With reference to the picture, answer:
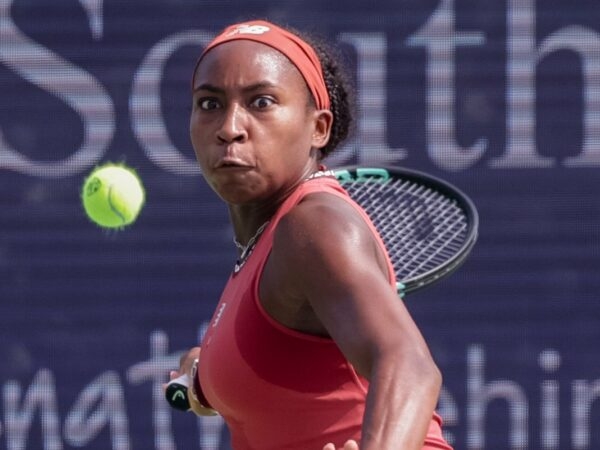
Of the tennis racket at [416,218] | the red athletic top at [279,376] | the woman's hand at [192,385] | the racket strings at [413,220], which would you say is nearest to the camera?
the red athletic top at [279,376]

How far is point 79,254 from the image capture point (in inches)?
171

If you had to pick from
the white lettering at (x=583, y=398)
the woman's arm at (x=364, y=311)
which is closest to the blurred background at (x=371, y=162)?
the white lettering at (x=583, y=398)

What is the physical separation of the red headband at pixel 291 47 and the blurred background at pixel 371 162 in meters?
2.18

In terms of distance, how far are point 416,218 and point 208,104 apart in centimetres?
151

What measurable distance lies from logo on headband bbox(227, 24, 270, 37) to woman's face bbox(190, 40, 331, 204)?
0.13 ft

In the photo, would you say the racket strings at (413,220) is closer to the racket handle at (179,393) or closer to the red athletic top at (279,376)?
the racket handle at (179,393)

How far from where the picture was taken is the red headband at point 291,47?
82.4 inches

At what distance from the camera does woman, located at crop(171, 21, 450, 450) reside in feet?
5.65

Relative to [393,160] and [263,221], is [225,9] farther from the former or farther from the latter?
[263,221]

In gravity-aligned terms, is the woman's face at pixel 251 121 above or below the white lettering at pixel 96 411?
above

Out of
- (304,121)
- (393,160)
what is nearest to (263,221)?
(304,121)

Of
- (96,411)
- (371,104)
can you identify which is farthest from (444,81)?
(96,411)

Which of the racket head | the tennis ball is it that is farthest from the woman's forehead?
the tennis ball

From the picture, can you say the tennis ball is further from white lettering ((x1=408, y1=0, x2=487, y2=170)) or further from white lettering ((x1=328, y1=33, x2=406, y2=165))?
white lettering ((x1=408, y1=0, x2=487, y2=170))
